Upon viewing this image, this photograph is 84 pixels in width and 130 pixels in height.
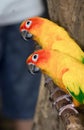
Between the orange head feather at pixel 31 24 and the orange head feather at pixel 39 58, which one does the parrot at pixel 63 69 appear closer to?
the orange head feather at pixel 39 58

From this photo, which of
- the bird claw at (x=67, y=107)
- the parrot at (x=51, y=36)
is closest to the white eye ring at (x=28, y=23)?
the parrot at (x=51, y=36)

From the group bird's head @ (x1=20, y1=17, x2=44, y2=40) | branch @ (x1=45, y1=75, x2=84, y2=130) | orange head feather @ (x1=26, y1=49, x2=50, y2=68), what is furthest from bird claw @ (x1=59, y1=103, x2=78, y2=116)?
bird's head @ (x1=20, y1=17, x2=44, y2=40)

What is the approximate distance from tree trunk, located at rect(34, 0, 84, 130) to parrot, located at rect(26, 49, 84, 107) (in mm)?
72

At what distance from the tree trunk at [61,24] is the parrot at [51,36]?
0.06 feet

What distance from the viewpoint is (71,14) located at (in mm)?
836

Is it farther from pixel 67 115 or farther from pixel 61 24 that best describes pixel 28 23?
pixel 67 115

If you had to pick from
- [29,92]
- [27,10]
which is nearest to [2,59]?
[29,92]

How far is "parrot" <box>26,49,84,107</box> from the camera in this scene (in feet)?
2.41

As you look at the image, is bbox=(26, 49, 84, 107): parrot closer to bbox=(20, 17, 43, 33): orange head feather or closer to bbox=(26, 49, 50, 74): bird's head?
bbox=(26, 49, 50, 74): bird's head

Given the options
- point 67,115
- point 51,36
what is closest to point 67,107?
point 67,115

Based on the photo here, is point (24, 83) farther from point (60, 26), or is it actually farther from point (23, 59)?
point (60, 26)

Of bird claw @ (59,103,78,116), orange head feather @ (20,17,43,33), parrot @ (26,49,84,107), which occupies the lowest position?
bird claw @ (59,103,78,116)

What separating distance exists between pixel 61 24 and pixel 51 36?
0.06 m

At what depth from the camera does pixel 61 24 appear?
35.4 inches
